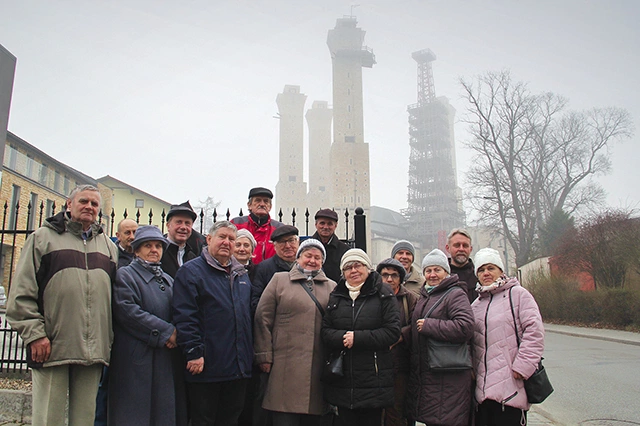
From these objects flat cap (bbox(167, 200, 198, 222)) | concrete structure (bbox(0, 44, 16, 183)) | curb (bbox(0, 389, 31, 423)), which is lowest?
curb (bbox(0, 389, 31, 423))

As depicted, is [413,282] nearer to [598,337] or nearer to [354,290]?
[354,290]

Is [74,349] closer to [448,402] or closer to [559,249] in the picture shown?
[448,402]

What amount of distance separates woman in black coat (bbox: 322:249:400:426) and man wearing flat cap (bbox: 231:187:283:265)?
1628 mm

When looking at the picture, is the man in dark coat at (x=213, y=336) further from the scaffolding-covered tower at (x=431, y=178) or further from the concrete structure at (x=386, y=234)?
the scaffolding-covered tower at (x=431, y=178)

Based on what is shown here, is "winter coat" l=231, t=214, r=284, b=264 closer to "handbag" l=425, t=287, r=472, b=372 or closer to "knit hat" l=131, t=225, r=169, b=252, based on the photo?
"knit hat" l=131, t=225, r=169, b=252

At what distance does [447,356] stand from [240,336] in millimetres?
1573

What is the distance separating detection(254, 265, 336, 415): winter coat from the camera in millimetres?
3510

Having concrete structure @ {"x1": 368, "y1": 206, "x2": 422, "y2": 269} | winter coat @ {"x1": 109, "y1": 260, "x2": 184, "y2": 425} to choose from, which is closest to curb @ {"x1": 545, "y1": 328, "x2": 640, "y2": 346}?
winter coat @ {"x1": 109, "y1": 260, "x2": 184, "y2": 425}

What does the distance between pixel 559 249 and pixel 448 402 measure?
20.5 metres

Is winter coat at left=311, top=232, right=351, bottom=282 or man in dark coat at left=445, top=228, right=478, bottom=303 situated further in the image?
winter coat at left=311, top=232, right=351, bottom=282

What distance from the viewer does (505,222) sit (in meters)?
30.7

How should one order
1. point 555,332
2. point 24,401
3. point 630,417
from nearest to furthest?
point 24,401 → point 630,417 → point 555,332

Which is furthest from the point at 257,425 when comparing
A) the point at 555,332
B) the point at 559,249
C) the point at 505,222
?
the point at 505,222

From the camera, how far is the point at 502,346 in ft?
11.2
